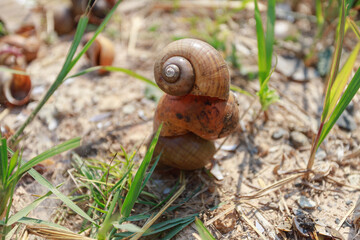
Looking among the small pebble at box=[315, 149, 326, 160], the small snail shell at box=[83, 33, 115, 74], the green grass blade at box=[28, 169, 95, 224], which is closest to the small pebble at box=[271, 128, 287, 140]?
the small pebble at box=[315, 149, 326, 160]

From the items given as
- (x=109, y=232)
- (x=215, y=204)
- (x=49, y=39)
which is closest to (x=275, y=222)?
(x=215, y=204)

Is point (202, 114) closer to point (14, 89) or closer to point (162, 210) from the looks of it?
point (162, 210)

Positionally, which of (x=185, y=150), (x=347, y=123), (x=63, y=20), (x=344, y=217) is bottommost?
(x=344, y=217)

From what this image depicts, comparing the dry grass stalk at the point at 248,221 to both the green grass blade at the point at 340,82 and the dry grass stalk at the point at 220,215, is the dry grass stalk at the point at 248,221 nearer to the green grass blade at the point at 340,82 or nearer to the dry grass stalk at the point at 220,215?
the dry grass stalk at the point at 220,215

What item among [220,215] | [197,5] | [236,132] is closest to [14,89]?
[236,132]

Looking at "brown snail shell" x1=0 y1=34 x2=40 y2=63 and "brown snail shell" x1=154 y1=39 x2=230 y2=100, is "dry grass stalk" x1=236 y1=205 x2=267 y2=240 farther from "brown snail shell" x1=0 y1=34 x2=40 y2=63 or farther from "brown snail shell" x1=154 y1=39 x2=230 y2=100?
"brown snail shell" x1=0 y1=34 x2=40 y2=63

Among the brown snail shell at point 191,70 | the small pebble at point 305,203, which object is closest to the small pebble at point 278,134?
the small pebble at point 305,203
